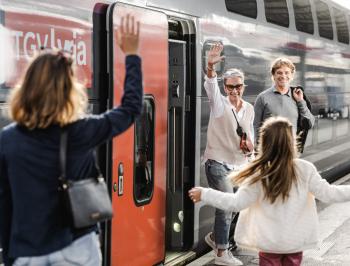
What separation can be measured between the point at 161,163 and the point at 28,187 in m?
2.80

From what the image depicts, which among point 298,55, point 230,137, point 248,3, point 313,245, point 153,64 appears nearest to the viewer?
point 313,245

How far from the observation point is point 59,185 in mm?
2807

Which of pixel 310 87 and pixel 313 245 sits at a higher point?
pixel 310 87

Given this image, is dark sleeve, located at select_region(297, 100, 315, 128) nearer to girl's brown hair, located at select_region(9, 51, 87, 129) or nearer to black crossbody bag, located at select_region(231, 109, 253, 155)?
black crossbody bag, located at select_region(231, 109, 253, 155)

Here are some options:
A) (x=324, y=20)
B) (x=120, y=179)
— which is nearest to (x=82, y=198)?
(x=120, y=179)

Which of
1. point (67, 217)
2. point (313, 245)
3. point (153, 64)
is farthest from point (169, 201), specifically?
point (67, 217)

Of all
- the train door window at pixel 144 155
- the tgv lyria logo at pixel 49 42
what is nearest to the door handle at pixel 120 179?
the train door window at pixel 144 155

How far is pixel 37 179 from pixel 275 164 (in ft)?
5.01

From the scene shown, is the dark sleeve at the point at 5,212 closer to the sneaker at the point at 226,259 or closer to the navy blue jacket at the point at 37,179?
the navy blue jacket at the point at 37,179

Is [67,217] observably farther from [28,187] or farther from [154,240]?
[154,240]

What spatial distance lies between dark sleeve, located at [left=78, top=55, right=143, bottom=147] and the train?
1.04 meters

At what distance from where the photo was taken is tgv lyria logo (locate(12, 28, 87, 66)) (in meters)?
3.86

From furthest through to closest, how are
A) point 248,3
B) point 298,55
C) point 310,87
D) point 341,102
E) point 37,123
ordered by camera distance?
point 341,102 < point 310,87 < point 298,55 < point 248,3 < point 37,123

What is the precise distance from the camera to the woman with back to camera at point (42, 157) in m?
2.76
